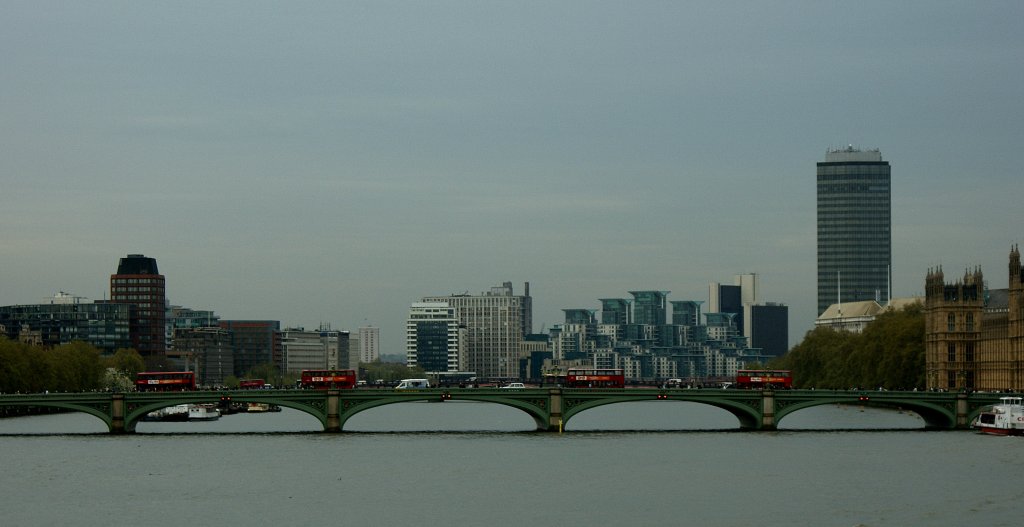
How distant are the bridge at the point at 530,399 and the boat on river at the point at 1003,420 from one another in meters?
4.18

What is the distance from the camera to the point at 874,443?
137000mm

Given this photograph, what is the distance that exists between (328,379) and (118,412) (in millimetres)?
22529

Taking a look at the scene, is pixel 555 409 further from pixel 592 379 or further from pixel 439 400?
pixel 592 379

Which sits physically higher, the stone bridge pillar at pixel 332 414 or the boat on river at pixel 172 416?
the stone bridge pillar at pixel 332 414

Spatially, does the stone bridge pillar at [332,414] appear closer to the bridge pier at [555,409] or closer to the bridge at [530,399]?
the bridge at [530,399]

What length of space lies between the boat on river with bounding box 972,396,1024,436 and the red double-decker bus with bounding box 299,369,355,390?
2108 inches

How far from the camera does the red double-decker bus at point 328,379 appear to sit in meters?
162

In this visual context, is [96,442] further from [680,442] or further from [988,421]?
[988,421]

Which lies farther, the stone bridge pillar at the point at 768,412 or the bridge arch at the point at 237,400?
the stone bridge pillar at the point at 768,412

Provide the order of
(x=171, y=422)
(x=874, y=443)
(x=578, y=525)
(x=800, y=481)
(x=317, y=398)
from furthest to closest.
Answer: (x=171, y=422) → (x=317, y=398) → (x=874, y=443) → (x=800, y=481) → (x=578, y=525)

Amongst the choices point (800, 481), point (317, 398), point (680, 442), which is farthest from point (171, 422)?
point (800, 481)

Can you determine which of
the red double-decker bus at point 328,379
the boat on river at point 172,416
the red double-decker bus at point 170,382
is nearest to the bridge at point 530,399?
the red double-decker bus at point 328,379

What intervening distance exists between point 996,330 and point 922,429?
173 ft

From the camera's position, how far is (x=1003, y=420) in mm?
141875
